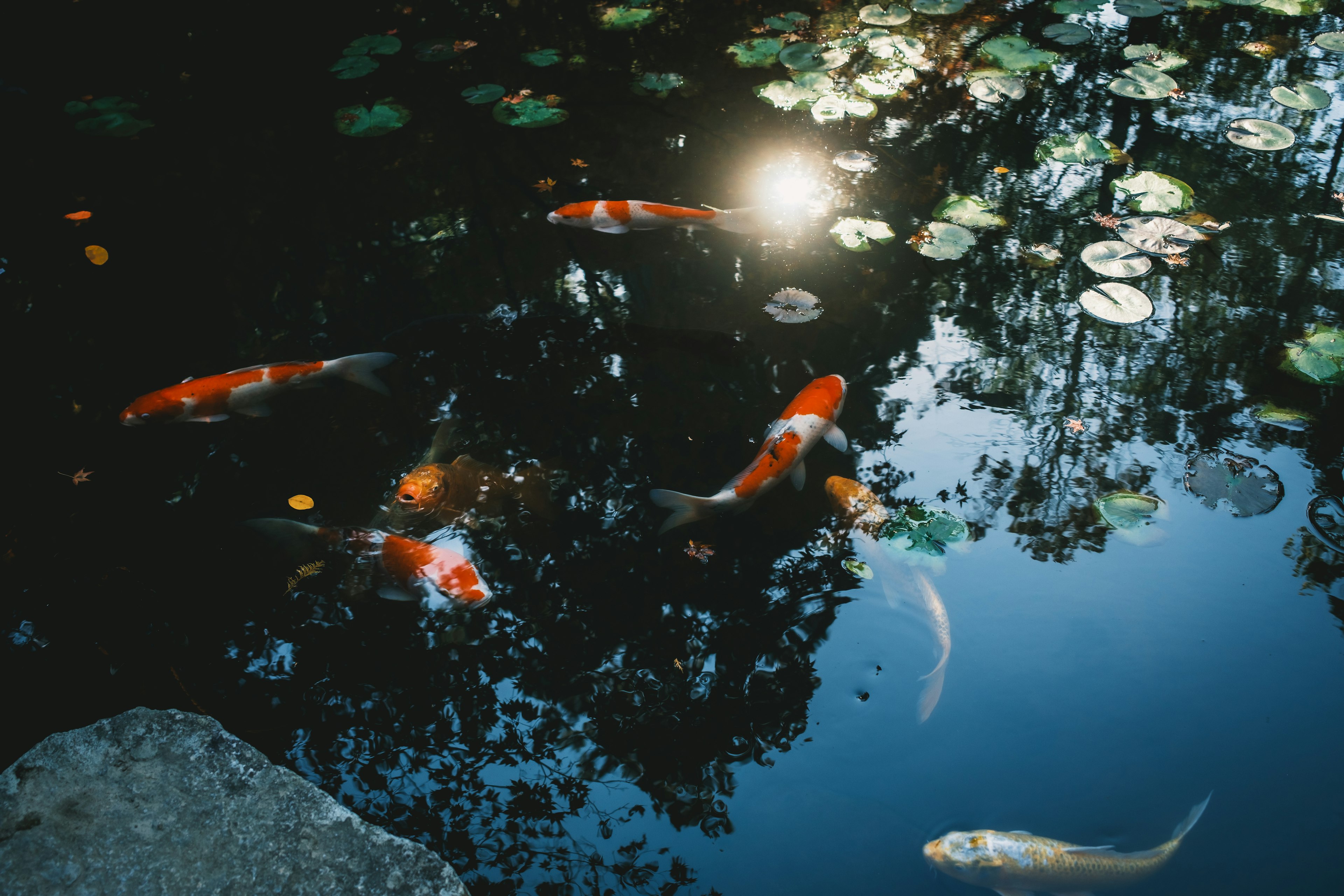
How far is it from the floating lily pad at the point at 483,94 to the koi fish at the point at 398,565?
358cm

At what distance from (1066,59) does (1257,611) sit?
4.61m

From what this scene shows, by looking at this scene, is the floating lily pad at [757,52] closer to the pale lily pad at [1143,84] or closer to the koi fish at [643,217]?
the koi fish at [643,217]

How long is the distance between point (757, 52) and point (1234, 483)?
4.42 meters

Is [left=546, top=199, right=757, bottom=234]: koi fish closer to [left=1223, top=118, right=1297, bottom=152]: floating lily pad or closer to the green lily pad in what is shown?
the green lily pad

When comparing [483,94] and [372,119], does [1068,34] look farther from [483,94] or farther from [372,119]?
[372,119]

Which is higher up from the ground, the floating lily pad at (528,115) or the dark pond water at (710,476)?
the floating lily pad at (528,115)

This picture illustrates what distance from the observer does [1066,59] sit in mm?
5434

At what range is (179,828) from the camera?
1.79 metres

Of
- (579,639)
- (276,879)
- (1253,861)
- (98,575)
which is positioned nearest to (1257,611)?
(1253,861)

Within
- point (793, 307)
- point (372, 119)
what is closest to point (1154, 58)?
point (793, 307)

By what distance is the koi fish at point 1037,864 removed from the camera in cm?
187

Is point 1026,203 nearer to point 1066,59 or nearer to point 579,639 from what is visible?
point 1066,59

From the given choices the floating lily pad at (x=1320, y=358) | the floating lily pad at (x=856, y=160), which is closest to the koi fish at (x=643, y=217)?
the floating lily pad at (x=856, y=160)

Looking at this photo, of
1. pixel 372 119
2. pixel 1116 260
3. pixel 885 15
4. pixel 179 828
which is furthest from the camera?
pixel 885 15
